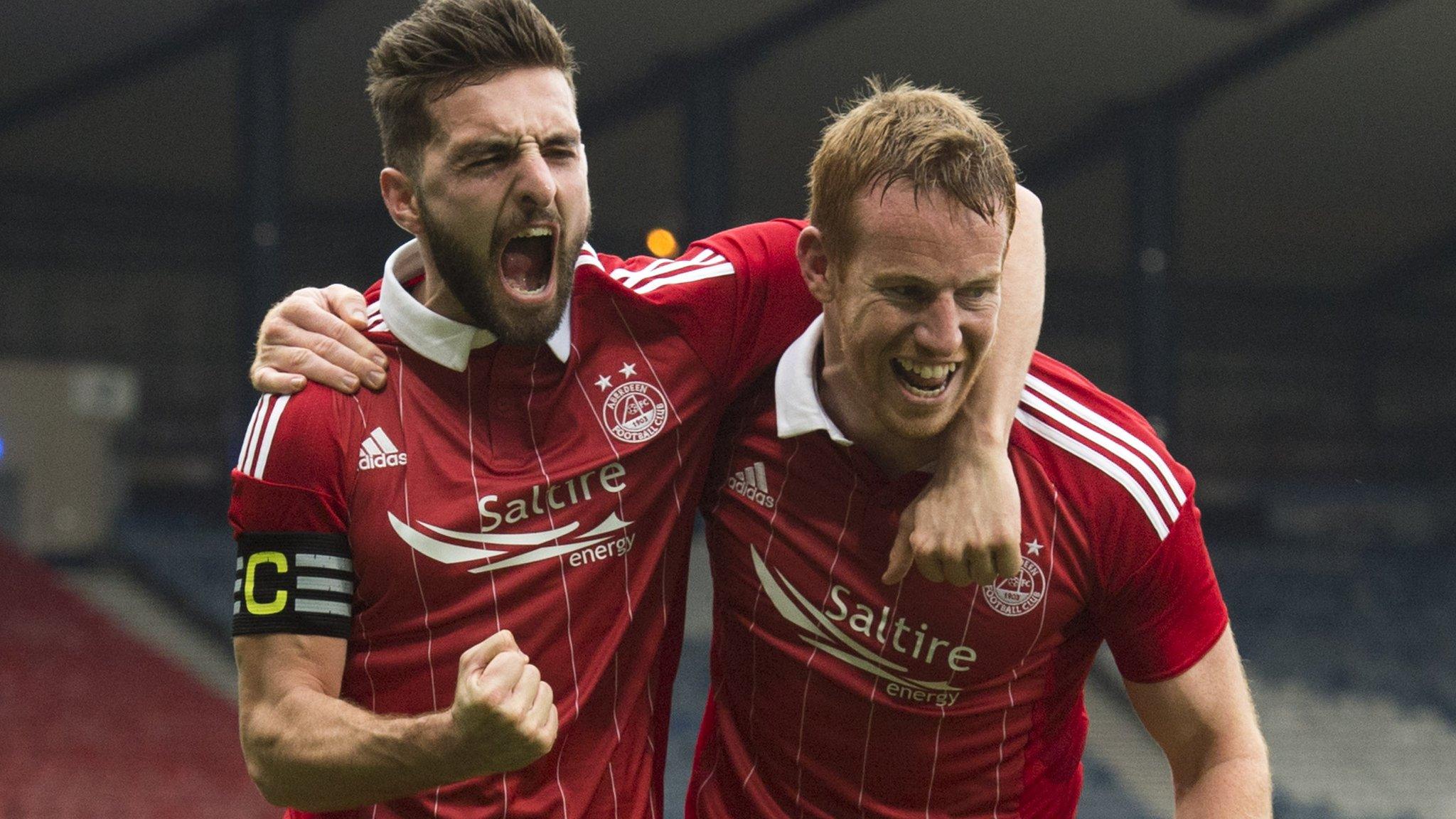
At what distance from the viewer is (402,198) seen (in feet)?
7.32

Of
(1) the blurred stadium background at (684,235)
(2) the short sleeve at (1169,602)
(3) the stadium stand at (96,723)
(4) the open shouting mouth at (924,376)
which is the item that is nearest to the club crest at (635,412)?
(4) the open shouting mouth at (924,376)

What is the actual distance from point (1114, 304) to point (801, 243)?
17763 mm

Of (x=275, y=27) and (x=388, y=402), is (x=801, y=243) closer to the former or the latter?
(x=388, y=402)

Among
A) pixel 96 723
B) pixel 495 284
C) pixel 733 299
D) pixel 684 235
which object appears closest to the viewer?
pixel 495 284

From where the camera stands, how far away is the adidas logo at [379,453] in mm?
2166

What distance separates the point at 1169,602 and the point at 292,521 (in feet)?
4.01

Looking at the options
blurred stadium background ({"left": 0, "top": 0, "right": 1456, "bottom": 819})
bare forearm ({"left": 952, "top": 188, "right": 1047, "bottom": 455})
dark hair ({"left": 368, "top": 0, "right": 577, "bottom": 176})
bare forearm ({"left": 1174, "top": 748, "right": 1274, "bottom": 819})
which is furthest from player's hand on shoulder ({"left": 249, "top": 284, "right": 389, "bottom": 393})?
blurred stadium background ({"left": 0, "top": 0, "right": 1456, "bottom": 819})

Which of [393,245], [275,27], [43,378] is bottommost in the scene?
[43,378]

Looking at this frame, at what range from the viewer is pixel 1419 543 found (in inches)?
734

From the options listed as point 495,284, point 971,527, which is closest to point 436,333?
point 495,284

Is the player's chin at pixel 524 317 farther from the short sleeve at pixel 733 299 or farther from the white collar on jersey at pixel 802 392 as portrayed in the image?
the white collar on jersey at pixel 802 392

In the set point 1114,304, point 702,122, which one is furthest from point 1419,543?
point 702,122

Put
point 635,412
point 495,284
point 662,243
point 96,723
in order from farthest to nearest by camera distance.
A: point 662,243, point 96,723, point 635,412, point 495,284

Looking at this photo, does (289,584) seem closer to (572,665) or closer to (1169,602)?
(572,665)
